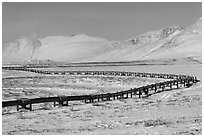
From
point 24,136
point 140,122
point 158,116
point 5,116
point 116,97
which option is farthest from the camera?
point 116,97

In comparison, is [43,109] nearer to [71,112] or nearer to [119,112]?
[71,112]

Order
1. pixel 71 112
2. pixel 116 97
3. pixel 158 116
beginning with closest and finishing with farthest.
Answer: pixel 158 116 < pixel 71 112 < pixel 116 97

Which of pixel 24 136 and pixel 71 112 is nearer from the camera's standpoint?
pixel 24 136

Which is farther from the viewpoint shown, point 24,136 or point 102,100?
point 102,100

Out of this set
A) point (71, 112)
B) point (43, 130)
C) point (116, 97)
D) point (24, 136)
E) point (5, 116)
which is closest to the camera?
point (24, 136)

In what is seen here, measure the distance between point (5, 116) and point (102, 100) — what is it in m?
10.7

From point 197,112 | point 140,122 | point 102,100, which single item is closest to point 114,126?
point 140,122

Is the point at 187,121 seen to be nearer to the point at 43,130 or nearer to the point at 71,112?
the point at 43,130

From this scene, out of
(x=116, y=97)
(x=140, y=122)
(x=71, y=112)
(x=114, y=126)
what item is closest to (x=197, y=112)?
(x=140, y=122)

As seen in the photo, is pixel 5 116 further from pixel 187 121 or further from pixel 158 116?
pixel 187 121

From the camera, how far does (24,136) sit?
15977 mm

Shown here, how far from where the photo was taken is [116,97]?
35469 millimetres

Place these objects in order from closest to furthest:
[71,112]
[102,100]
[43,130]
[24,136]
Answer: [24,136]
[43,130]
[71,112]
[102,100]

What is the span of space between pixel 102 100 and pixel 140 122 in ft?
43.1
